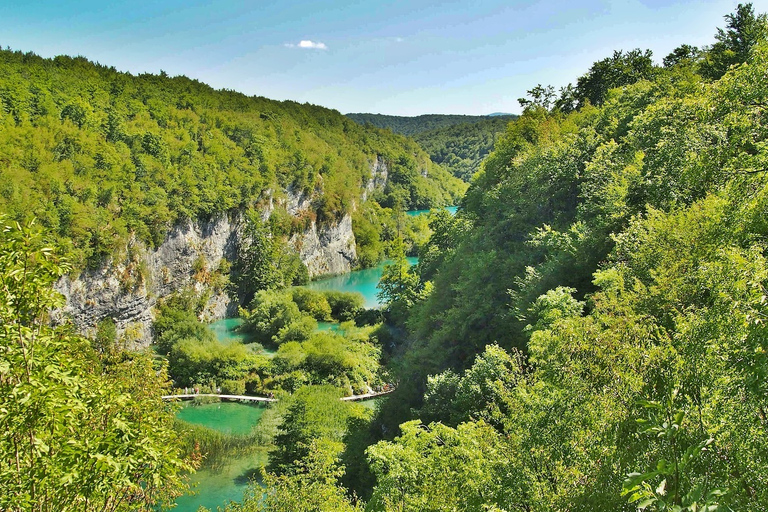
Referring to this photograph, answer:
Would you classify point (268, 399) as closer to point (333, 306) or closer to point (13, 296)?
point (333, 306)

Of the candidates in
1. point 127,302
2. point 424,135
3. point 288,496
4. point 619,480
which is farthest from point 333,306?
point 424,135

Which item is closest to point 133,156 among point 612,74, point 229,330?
point 229,330

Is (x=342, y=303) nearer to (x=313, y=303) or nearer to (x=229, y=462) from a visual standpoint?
(x=313, y=303)

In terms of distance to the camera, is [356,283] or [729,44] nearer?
[729,44]

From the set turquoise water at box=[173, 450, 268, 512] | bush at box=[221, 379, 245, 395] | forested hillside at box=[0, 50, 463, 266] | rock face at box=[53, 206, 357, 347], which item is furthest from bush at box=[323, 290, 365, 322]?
turquoise water at box=[173, 450, 268, 512]

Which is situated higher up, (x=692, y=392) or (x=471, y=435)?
(x=692, y=392)

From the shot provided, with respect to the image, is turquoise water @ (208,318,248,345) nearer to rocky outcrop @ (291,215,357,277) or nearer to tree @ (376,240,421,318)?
tree @ (376,240,421,318)
